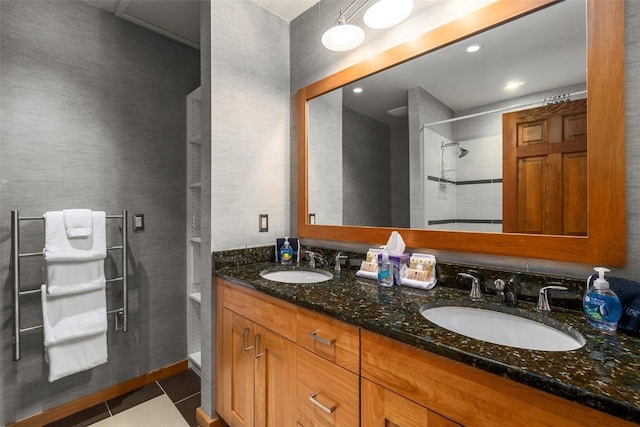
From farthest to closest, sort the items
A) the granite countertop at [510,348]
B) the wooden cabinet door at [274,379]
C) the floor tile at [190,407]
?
1. the floor tile at [190,407]
2. the wooden cabinet door at [274,379]
3. the granite countertop at [510,348]

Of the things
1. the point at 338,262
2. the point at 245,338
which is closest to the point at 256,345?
the point at 245,338

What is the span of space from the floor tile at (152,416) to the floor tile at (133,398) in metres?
0.05

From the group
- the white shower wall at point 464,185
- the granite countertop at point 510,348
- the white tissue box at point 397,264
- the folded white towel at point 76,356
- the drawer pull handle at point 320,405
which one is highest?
the white shower wall at point 464,185

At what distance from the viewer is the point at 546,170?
1.05m

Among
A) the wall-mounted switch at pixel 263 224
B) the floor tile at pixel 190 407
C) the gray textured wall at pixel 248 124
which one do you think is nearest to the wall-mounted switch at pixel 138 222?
the gray textured wall at pixel 248 124

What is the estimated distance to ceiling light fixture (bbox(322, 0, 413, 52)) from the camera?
130 cm

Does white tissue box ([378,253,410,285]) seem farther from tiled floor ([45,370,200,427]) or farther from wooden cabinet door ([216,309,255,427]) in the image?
tiled floor ([45,370,200,427])

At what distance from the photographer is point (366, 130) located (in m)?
1.66

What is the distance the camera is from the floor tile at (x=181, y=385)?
6.58 feet

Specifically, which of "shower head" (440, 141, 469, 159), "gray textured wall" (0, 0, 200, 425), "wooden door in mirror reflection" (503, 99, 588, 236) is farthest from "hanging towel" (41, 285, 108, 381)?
"wooden door in mirror reflection" (503, 99, 588, 236)

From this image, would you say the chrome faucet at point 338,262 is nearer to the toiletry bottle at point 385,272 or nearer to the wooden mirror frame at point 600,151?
the toiletry bottle at point 385,272

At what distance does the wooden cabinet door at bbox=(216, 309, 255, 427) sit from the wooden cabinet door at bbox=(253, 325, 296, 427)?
61mm

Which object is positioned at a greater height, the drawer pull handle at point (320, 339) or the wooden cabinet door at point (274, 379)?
the drawer pull handle at point (320, 339)

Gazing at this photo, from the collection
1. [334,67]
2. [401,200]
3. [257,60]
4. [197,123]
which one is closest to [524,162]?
[401,200]
